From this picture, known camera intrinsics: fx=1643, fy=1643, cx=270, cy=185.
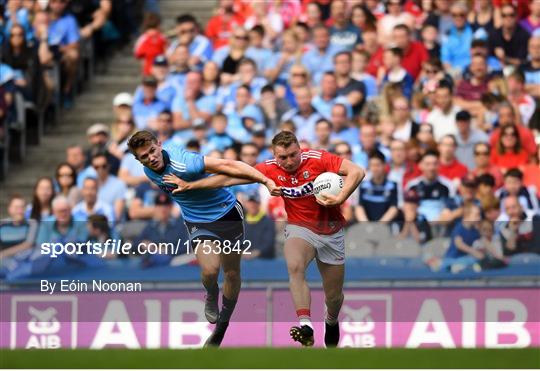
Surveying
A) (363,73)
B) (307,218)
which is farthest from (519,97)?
(307,218)

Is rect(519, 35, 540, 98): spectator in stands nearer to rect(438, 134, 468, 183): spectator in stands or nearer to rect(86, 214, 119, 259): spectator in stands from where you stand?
rect(438, 134, 468, 183): spectator in stands

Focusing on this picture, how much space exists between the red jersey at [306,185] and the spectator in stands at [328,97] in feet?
17.7

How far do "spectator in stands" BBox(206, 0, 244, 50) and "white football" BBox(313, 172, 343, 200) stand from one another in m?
7.72

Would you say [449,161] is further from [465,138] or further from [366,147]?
[366,147]

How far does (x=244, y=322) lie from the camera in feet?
43.3

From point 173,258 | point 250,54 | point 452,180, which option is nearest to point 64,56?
point 250,54

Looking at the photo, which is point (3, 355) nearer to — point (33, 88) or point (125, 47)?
point (33, 88)

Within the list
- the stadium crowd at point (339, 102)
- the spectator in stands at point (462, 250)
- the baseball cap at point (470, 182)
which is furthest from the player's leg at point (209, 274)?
the baseball cap at point (470, 182)

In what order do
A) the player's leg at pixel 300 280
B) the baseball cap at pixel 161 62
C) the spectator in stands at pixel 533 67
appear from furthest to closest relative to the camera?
the baseball cap at pixel 161 62, the spectator in stands at pixel 533 67, the player's leg at pixel 300 280

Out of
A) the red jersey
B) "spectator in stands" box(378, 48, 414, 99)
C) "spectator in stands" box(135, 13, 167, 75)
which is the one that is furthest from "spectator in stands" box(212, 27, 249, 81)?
the red jersey

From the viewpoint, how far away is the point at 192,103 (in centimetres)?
1880

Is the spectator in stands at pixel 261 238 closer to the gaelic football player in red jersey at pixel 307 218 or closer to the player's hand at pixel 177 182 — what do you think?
the gaelic football player in red jersey at pixel 307 218

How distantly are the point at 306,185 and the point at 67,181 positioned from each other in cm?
570

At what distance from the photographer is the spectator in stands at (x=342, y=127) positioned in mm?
17688
